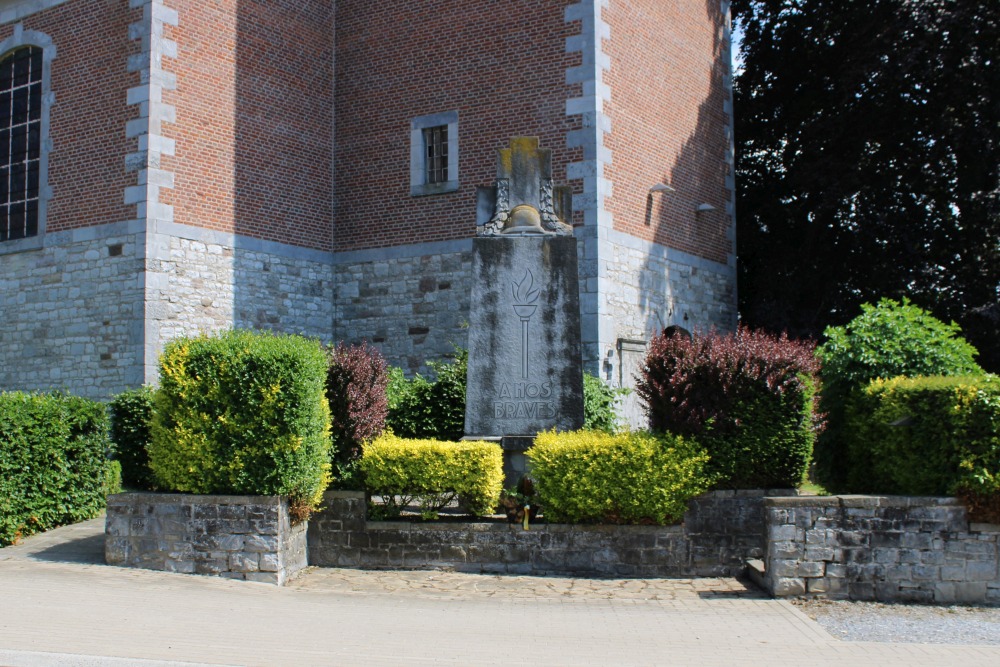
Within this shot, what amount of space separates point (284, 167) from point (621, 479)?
1079cm

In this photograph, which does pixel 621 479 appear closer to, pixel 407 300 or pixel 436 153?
pixel 407 300

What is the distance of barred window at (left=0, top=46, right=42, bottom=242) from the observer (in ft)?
57.4

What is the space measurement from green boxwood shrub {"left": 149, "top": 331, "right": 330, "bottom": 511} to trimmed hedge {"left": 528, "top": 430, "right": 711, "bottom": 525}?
221cm

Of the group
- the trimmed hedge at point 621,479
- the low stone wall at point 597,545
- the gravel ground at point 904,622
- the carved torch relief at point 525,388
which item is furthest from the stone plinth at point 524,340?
the gravel ground at point 904,622

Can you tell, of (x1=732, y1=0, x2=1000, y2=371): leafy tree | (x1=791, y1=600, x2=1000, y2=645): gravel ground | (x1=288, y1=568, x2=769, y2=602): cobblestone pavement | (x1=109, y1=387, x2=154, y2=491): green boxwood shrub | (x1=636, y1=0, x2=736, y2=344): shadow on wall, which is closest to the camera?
(x1=791, y1=600, x2=1000, y2=645): gravel ground

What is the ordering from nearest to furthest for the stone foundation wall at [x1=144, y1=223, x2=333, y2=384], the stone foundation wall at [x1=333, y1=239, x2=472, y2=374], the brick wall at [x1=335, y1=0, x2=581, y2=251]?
the stone foundation wall at [x1=144, y1=223, x2=333, y2=384], the brick wall at [x1=335, y1=0, x2=581, y2=251], the stone foundation wall at [x1=333, y1=239, x2=472, y2=374]

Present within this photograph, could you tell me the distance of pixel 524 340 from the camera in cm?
1095

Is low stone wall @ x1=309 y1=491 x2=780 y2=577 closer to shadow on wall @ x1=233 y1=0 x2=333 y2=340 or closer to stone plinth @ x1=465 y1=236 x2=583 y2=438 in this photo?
stone plinth @ x1=465 y1=236 x2=583 y2=438

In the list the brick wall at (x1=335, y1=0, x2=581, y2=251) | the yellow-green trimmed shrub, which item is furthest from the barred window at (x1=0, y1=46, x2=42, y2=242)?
the yellow-green trimmed shrub

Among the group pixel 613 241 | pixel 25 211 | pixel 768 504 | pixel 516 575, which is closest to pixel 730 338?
pixel 768 504

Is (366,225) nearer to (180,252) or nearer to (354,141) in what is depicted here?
(354,141)

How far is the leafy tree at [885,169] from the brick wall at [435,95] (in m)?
6.30

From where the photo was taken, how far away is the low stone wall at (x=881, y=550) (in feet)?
28.1

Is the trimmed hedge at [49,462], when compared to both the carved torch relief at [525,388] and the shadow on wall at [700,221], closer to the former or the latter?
the carved torch relief at [525,388]
